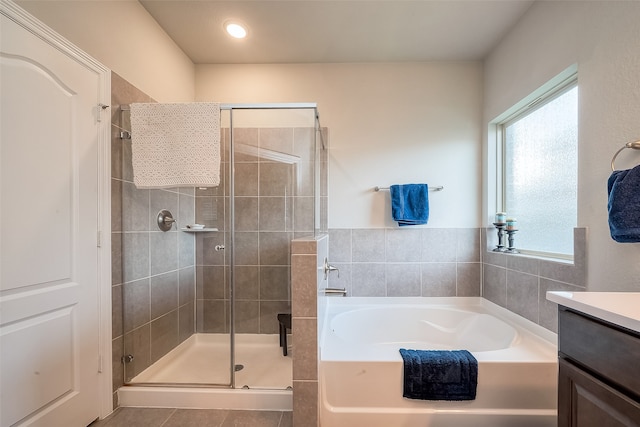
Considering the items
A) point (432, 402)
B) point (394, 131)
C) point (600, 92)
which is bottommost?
point (432, 402)

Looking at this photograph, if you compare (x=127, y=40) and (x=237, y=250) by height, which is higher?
(x=127, y=40)

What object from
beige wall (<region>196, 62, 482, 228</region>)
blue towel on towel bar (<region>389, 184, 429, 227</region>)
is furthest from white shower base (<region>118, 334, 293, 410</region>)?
blue towel on towel bar (<region>389, 184, 429, 227</region>)

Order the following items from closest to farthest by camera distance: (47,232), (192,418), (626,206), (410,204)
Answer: (626,206)
(47,232)
(192,418)
(410,204)

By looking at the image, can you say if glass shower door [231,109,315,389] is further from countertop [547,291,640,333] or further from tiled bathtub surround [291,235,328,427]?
countertop [547,291,640,333]

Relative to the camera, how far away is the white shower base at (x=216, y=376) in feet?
5.18

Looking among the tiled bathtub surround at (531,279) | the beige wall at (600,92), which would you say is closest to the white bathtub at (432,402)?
the tiled bathtub surround at (531,279)

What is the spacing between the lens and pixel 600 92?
1.28 meters

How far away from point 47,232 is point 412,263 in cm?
233

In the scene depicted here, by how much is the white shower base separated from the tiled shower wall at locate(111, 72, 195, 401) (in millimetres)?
98

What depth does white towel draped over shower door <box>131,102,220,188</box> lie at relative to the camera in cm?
158

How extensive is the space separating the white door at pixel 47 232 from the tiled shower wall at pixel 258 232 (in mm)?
829

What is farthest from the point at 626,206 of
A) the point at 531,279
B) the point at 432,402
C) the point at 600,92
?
the point at 432,402

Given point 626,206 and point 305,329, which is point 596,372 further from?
point 305,329

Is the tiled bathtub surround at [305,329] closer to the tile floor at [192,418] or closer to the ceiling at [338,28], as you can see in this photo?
the tile floor at [192,418]
